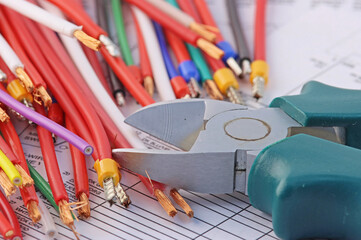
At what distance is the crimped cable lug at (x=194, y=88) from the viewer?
77 centimetres

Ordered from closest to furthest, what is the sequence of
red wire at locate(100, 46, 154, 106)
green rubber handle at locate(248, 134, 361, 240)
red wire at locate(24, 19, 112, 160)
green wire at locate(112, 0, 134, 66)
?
green rubber handle at locate(248, 134, 361, 240)
red wire at locate(24, 19, 112, 160)
red wire at locate(100, 46, 154, 106)
green wire at locate(112, 0, 134, 66)

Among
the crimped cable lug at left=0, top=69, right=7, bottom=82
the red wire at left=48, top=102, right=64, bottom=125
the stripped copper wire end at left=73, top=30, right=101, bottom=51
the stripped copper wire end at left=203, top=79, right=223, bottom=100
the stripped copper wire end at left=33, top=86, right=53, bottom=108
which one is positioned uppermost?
the stripped copper wire end at left=73, top=30, right=101, bottom=51

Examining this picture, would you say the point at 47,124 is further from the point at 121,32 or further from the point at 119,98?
the point at 121,32

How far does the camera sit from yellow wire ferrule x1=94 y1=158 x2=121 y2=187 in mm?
582

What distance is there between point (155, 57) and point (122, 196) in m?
0.30

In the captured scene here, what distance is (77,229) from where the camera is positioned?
1.88 ft

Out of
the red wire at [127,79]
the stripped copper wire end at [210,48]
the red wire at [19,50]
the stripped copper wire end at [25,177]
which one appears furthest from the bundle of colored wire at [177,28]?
the stripped copper wire end at [25,177]

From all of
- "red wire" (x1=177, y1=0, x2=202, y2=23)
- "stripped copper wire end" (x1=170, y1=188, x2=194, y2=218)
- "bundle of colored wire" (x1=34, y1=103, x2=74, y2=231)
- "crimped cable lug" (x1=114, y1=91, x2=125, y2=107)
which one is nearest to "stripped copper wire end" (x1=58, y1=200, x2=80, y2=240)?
"bundle of colored wire" (x1=34, y1=103, x2=74, y2=231)

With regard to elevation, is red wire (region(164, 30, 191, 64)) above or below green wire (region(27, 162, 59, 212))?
above

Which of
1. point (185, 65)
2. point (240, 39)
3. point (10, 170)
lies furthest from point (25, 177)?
point (240, 39)

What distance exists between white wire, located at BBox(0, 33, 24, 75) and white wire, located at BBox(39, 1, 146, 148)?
0.10 m

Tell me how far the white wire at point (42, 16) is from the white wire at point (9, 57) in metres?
0.06

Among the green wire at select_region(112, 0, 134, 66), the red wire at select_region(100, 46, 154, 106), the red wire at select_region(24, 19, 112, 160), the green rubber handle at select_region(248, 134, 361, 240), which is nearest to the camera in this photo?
the green rubber handle at select_region(248, 134, 361, 240)

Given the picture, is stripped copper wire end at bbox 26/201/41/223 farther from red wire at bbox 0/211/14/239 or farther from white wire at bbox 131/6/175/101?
white wire at bbox 131/6/175/101
